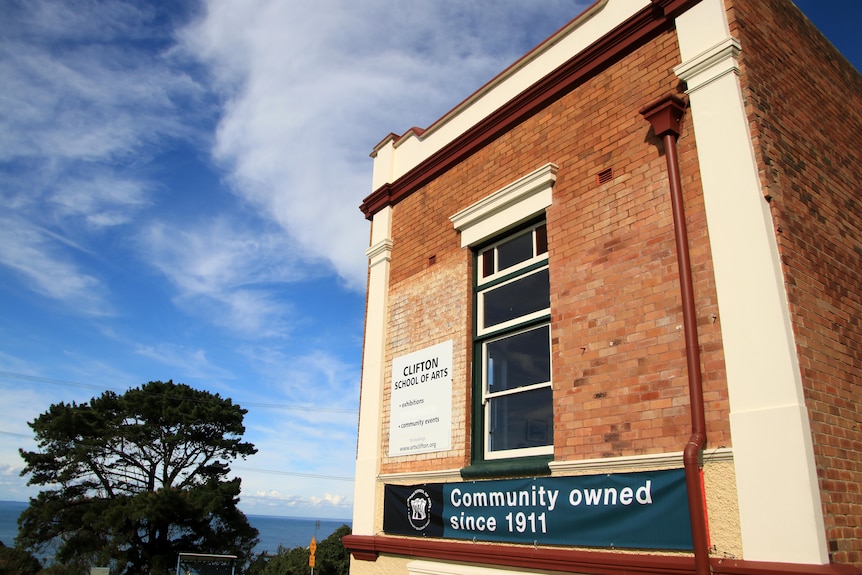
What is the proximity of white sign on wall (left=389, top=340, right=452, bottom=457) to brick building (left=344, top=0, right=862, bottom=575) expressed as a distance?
0.12 ft

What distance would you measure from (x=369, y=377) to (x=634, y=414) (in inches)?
174

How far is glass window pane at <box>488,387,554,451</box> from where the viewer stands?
259 inches

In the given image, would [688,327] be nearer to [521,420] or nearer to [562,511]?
[562,511]

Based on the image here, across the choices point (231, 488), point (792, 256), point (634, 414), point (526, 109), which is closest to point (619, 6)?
point (526, 109)

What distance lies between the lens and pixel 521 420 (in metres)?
6.95

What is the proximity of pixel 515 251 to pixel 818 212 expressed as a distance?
3.08 metres

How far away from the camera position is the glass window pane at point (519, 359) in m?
6.81

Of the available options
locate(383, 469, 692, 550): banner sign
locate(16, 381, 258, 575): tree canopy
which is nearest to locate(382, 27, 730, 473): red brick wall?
locate(383, 469, 692, 550): banner sign

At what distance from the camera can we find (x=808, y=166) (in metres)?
5.76

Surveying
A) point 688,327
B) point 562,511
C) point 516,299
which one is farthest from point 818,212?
point 562,511

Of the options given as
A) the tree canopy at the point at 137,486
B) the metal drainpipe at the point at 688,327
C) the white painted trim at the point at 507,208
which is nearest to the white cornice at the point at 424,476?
the white painted trim at the point at 507,208

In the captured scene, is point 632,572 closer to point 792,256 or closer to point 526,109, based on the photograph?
point 792,256

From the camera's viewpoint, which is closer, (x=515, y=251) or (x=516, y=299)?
(x=516, y=299)

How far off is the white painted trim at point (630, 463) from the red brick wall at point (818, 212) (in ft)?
2.14
